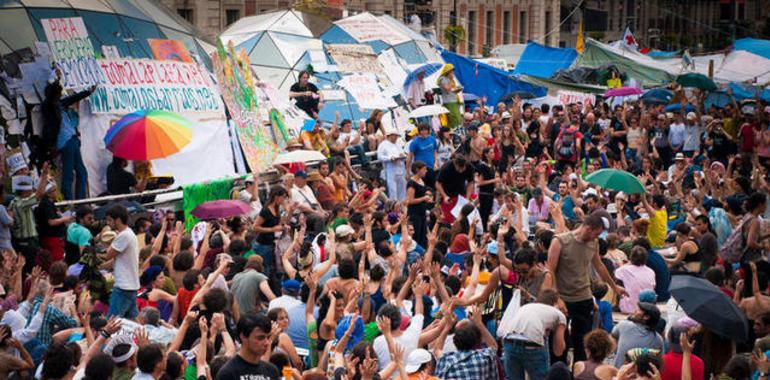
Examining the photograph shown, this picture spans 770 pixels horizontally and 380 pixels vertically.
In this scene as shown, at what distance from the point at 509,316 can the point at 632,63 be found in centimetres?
2715

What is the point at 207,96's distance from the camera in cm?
1939

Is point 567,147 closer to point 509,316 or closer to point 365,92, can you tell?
point 365,92

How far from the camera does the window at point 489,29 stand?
7060cm

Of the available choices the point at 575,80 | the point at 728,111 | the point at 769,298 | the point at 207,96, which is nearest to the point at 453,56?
the point at 575,80

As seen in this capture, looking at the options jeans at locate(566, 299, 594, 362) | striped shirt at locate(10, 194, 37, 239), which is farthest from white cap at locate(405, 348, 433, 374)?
striped shirt at locate(10, 194, 37, 239)

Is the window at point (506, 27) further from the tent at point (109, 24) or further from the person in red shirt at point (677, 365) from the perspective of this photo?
the person in red shirt at point (677, 365)

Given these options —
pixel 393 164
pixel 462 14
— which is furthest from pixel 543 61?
pixel 462 14

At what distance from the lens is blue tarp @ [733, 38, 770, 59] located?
35938 millimetres

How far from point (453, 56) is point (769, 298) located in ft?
70.5

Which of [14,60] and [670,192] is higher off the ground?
[14,60]

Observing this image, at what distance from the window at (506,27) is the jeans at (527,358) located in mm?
62665

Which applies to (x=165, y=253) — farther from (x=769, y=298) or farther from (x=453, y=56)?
(x=453, y=56)

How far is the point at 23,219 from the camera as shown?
45.5 ft

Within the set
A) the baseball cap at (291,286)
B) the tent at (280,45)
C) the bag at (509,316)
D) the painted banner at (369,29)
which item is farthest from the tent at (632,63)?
the baseball cap at (291,286)
